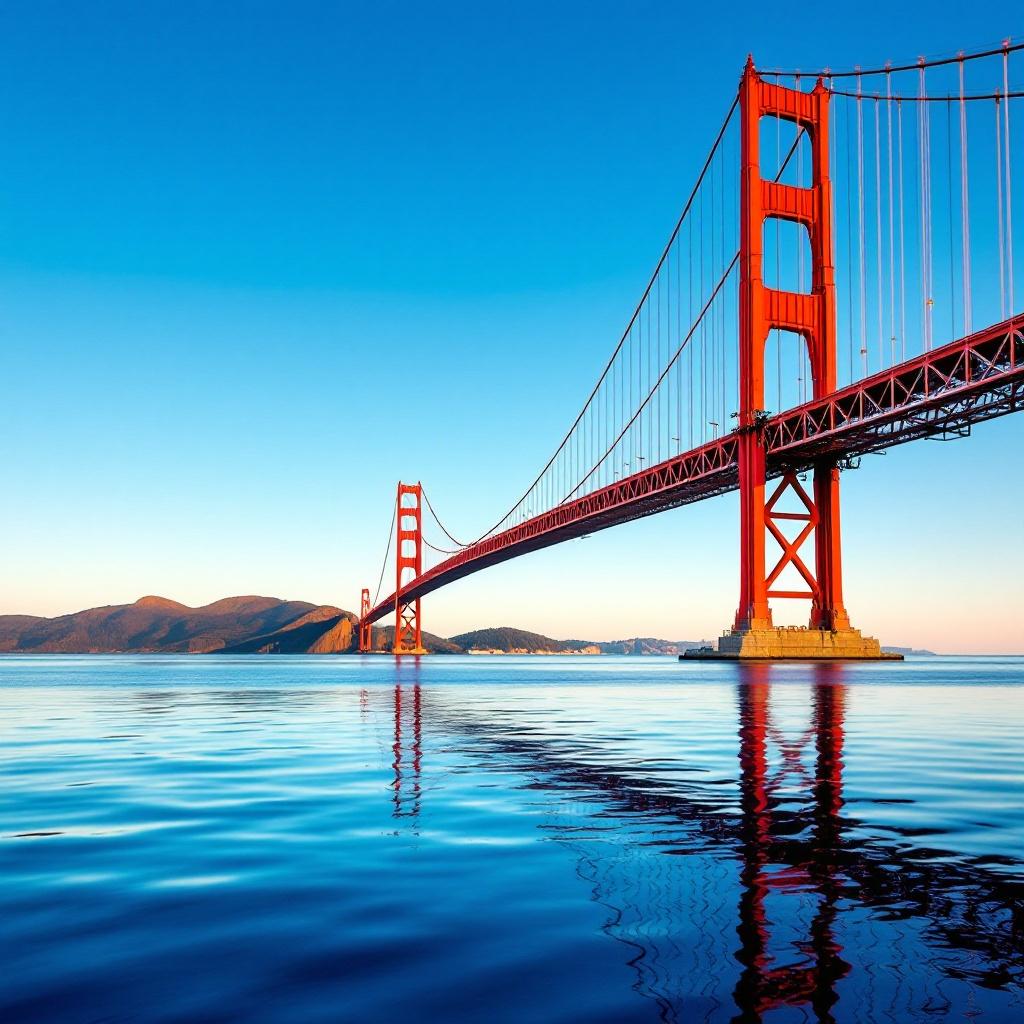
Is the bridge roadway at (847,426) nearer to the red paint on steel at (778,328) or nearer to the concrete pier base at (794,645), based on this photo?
the red paint on steel at (778,328)

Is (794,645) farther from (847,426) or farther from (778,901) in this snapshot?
(778,901)

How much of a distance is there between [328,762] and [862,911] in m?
6.58

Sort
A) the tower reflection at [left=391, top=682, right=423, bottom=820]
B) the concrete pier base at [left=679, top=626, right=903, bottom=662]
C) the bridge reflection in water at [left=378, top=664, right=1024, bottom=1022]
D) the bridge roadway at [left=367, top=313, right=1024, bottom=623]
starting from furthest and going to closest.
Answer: the concrete pier base at [left=679, top=626, right=903, bottom=662] → the bridge roadway at [left=367, top=313, right=1024, bottom=623] → the tower reflection at [left=391, top=682, right=423, bottom=820] → the bridge reflection in water at [left=378, top=664, right=1024, bottom=1022]

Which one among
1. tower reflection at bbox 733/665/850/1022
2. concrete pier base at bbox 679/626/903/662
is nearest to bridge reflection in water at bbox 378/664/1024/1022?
tower reflection at bbox 733/665/850/1022

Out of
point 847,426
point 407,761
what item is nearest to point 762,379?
point 847,426

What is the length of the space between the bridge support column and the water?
38293mm

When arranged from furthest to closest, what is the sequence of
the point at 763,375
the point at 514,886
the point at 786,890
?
the point at 763,375
the point at 514,886
the point at 786,890

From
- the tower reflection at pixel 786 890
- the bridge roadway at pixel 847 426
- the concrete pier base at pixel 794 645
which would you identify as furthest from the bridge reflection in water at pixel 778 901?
the concrete pier base at pixel 794 645

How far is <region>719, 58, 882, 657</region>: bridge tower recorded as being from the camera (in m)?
47.8

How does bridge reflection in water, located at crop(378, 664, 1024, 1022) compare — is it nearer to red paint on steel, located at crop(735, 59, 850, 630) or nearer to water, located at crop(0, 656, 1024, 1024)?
water, located at crop(0, 656, 1024, 1024)

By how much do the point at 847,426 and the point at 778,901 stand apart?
4216 cm

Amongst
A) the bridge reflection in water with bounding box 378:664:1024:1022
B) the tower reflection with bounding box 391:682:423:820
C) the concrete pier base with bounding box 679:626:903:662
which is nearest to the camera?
the bridge reflection in water with bounding box 378:664:1024:1022

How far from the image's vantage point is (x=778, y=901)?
388cm

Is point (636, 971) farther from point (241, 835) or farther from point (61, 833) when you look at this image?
point (61, 833)
